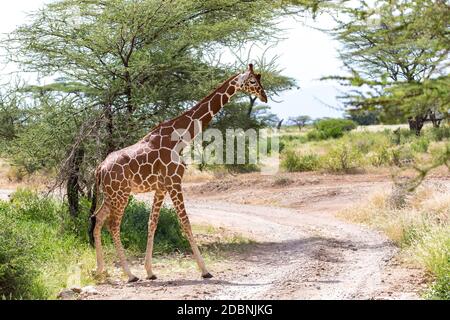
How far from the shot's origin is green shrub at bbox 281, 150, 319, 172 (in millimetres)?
26686

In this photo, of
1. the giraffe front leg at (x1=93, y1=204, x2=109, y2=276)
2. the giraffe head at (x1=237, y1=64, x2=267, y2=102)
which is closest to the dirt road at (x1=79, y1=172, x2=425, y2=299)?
the giraffe front leg at (x1=93, y1=204, x2=109, y2=276)

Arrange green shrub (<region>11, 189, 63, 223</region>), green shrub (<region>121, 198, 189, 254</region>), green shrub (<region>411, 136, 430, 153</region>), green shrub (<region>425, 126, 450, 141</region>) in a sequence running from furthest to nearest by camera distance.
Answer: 1. green shrub (<region>425, 126, 450, 141</region>)
2. green shrub (<region>411, 136, 430, 153</region>)
3. green shrub (<region>11, 189, 63, 223</region>)
4. green shrub (<region>121, 198, 189, 254</region>)

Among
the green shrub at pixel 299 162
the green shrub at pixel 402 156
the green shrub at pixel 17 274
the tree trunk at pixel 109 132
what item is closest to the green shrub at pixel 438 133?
the green shrub at pixel 299 162

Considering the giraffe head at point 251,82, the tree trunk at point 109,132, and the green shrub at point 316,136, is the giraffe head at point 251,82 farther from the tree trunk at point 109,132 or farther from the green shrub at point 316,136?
the green shrub at point 316,136

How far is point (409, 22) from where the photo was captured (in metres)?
7.54

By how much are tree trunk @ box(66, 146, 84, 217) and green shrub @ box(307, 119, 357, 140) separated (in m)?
28.9

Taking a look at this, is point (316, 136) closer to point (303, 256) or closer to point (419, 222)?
point (419, 222)

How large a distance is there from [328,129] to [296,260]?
31461mm

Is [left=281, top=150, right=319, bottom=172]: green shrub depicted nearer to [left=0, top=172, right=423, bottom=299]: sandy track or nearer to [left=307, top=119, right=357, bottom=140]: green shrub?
[left=0, top=172, right=423, bottom=299]: sandy track

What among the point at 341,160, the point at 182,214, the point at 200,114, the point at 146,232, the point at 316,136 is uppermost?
the point at 200,114

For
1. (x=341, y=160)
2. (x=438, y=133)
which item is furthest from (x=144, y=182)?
(x=438, y=133)

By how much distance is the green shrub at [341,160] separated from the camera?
1001 inches

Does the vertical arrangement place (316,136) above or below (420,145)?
above

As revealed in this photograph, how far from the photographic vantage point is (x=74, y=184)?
14078 mm
